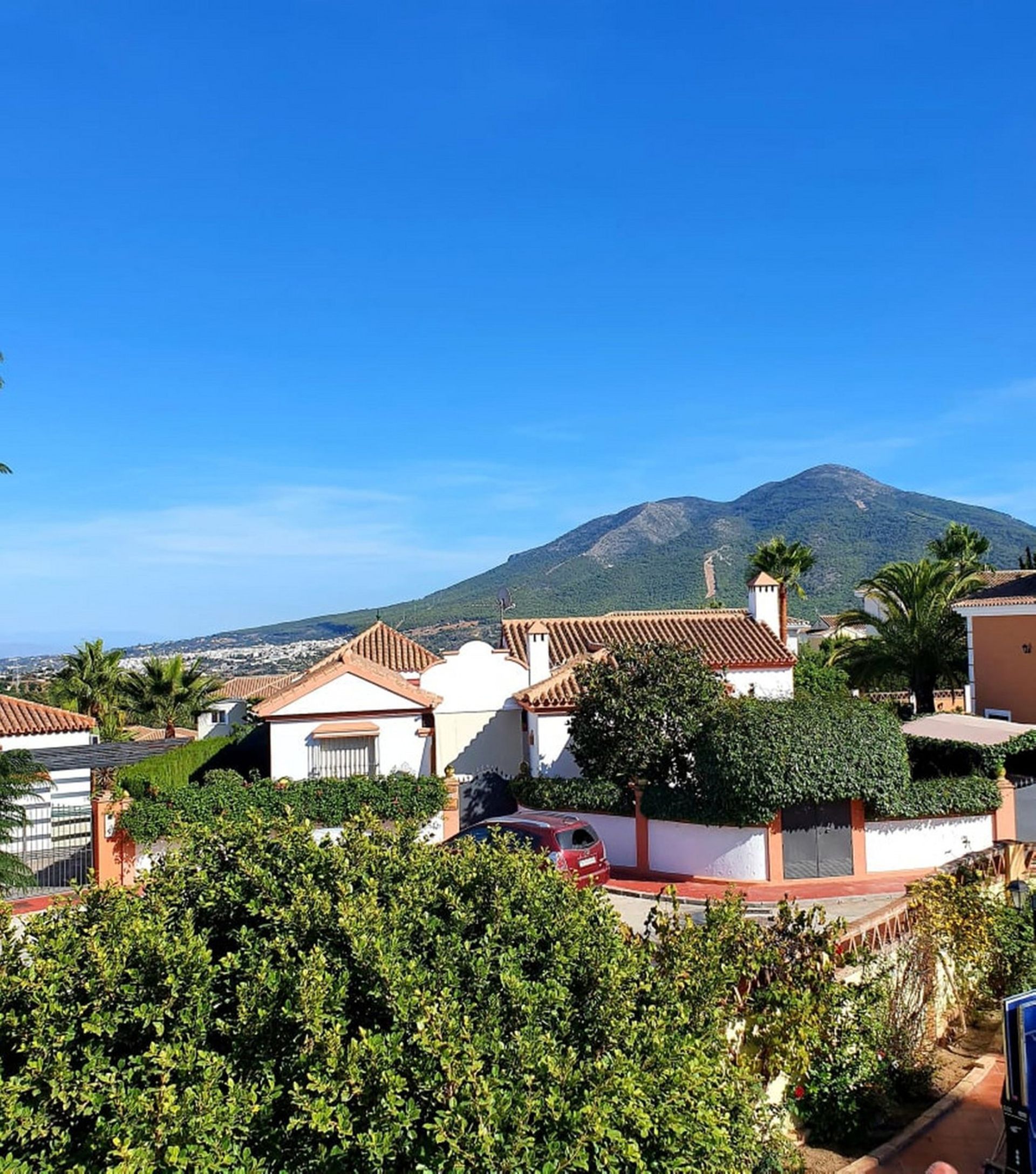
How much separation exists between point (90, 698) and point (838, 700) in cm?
4163

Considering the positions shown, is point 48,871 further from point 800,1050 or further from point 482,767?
point 800,1050

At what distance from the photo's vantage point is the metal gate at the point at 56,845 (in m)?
18.9

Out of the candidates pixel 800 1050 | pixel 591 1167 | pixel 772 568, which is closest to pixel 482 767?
pixel 800 1050

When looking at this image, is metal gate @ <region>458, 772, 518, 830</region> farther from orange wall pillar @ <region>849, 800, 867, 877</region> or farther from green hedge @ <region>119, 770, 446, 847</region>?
orange wall pillar @ <region>849, 800, 867, 877</region>

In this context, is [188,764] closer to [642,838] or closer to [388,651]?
[388,651]

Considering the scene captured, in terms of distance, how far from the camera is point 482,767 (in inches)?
973

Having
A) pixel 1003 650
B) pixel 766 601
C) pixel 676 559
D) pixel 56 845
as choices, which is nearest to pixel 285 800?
pixel 56 845

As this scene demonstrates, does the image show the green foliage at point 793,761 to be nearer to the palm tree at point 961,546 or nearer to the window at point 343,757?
the window at point 343,757

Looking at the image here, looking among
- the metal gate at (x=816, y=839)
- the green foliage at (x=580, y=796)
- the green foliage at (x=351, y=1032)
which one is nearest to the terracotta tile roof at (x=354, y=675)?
the green foliage at (x=580, y=796)

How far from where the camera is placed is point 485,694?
2492 centimetres

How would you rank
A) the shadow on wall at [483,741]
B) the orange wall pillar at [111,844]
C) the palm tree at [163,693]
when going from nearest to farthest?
the orange wall pillar at [111,844] → the shadow on wall at [483,741] → the palm tree at [163,693]

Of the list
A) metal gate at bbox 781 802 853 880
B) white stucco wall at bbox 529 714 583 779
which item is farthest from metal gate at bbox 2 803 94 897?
metal gate at bbox 781 802 853 880

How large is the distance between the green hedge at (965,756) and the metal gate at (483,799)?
33.5 ft

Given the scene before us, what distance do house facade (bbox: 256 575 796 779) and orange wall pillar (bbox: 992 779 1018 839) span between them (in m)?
6.56
